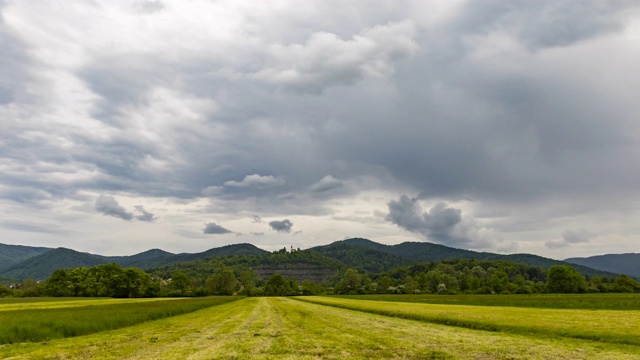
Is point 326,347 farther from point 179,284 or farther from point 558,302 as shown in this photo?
point 179,284

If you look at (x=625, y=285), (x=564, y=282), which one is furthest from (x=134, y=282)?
(x=625, y=285)

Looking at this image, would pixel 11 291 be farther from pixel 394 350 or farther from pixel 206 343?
pixel 394 350

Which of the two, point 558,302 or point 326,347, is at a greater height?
point 326,347

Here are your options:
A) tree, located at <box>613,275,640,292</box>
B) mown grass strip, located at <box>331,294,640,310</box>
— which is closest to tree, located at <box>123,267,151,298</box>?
mown grass strip, located at <box>331,294,640,310</box>

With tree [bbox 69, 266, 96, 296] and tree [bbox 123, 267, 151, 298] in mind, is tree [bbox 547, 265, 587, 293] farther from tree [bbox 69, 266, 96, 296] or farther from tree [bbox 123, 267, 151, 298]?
tree [bbox 69, 266, 96, 296]

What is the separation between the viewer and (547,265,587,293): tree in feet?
524

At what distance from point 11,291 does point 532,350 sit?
19284cm

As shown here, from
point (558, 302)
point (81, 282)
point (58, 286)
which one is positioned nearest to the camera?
point (558, 302)

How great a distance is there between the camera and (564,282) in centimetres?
16075

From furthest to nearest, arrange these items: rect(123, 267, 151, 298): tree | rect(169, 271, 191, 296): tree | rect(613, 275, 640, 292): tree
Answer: rect(169, 271, 191, 296): tree < rect(613, 275, 640, 292): tree < rect(123, 267, 151, 298): tree

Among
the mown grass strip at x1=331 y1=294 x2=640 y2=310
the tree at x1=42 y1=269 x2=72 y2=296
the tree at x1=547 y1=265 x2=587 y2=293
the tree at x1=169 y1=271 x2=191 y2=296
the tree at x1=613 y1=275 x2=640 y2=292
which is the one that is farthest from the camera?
the tree at x1=169 y1=271 x2=191 y2=296

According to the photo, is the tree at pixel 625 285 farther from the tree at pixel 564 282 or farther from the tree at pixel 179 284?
the tree at pixel 179 284

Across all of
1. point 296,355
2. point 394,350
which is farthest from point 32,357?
point 394,350

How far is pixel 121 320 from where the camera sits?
39750 millimetres
